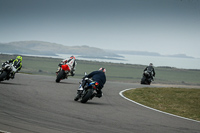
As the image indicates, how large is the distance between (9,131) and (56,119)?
2282 millimetres

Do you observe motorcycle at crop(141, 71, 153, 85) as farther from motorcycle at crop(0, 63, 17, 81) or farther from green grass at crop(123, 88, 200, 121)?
motorcycle at crop(0, 63, 17, 81)

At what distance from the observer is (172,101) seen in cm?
1895

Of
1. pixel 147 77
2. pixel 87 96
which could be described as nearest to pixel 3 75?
pixel 87 96

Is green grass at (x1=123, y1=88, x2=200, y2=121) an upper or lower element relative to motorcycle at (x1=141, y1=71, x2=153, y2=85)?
lower

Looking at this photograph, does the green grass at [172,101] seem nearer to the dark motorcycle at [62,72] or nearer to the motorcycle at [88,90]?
the motorcycle at [88,90]

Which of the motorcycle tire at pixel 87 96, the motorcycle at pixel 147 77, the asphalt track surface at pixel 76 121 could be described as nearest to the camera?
the asphalt track surface at pixel 76 121

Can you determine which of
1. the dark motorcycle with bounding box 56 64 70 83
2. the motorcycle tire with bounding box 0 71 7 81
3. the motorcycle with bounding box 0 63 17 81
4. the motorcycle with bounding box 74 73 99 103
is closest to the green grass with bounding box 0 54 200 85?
the dark motorcycle with bounding box 56 64 70 83

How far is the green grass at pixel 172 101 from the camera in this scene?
15.9 meters

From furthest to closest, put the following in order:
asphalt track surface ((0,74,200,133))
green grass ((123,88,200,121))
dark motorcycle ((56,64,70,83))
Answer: dark motorcycle ((56,64,70,83)) → green grass ((123,88,200,121)) → asphalt track surface ((0,74,200,133))

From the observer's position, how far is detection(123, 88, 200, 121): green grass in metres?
15.9

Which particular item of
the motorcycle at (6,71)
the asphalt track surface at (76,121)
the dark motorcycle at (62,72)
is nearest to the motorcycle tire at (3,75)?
the motorcycle at (6,71)

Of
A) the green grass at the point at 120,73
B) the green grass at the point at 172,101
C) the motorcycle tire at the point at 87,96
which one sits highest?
the motorcycle tire at the point at 87,96

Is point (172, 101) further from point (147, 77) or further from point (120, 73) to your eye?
point (120, 73)

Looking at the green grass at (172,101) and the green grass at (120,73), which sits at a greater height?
the green grass at (172,101)
